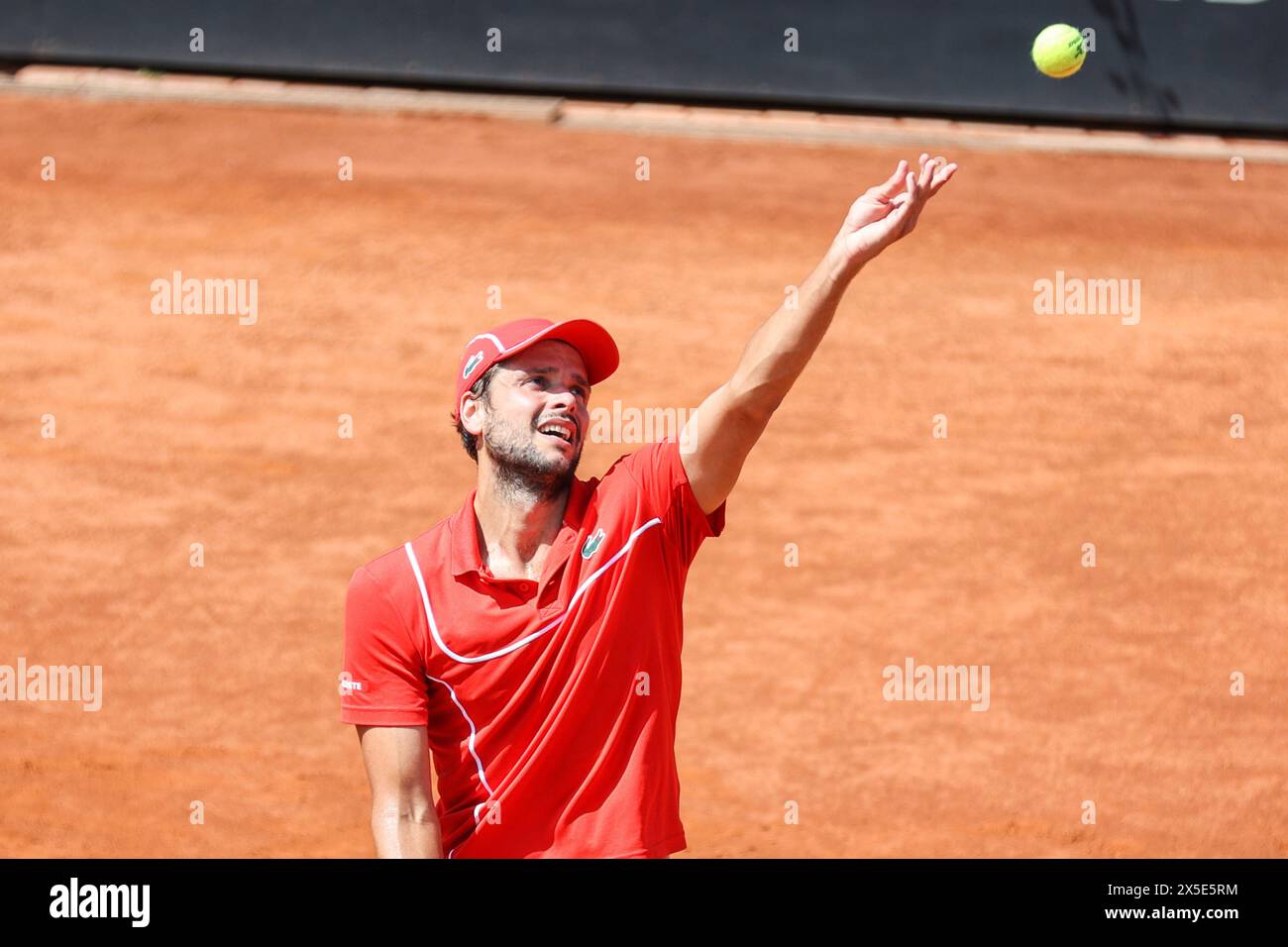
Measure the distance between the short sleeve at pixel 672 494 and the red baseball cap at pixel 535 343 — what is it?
0.31 m

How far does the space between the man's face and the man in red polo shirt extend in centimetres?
1

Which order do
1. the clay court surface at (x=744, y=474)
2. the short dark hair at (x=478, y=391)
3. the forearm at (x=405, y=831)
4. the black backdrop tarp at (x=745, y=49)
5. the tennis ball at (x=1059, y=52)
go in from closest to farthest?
1. the forearm at (x=405, y=831)
2. the short dark hair at (x=478, y=391)
3. the tennis ball at (x=1059, y=52)
4. the clay court surface at (x=744, y=474)
5. the black backdrop tarp at (x=745, y=49)

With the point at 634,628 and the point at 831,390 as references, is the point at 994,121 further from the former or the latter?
the point at 634,628

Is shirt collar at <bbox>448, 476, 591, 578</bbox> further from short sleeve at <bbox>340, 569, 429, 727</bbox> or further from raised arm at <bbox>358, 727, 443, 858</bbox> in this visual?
raised arm at <bbox>358, 727, 443, 858</bbox>

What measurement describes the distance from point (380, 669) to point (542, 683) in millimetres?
410

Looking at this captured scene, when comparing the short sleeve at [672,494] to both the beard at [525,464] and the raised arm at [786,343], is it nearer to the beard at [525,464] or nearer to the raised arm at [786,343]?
the raised arm at [786,343]

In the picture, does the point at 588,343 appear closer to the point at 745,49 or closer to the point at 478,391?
the point at 478,391

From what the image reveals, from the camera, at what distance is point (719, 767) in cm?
902

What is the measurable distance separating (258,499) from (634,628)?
7543 mm

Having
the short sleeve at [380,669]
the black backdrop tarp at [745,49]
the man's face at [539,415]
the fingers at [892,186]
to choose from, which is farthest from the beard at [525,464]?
the black backdrop tarp at [745,49]

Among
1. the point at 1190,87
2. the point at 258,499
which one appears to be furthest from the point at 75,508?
the point at 1190,87

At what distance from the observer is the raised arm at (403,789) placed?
406cm

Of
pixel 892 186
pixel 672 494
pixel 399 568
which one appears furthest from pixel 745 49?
pixel 399 568

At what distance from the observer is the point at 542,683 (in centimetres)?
411
